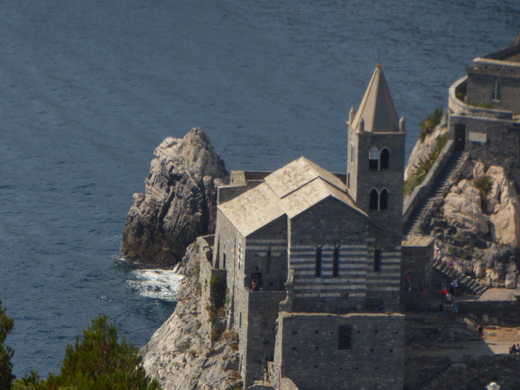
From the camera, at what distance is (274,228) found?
104 m

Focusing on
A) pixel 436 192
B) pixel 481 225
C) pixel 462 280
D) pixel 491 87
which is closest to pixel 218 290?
pixel 462 280

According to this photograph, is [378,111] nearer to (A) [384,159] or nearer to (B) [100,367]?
(A) [384,159]

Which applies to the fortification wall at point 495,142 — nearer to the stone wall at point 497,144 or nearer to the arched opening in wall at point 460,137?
the stone wall at point 497,144

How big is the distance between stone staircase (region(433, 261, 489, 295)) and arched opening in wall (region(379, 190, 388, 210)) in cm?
1302

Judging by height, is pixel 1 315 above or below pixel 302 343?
above

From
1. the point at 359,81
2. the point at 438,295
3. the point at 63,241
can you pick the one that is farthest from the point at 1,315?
the point at 359,81

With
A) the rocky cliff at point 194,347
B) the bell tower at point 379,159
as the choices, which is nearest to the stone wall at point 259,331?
the rocky cliff at point 194,347

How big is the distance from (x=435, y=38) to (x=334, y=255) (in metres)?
96.8

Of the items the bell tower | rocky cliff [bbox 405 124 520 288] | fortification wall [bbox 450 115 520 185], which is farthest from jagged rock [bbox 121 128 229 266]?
the bell tower

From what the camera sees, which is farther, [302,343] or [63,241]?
[63,241]

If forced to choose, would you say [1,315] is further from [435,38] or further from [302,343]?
[435,38]

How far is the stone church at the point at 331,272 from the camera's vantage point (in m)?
103

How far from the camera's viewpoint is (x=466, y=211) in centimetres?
12256

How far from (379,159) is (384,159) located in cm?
33
